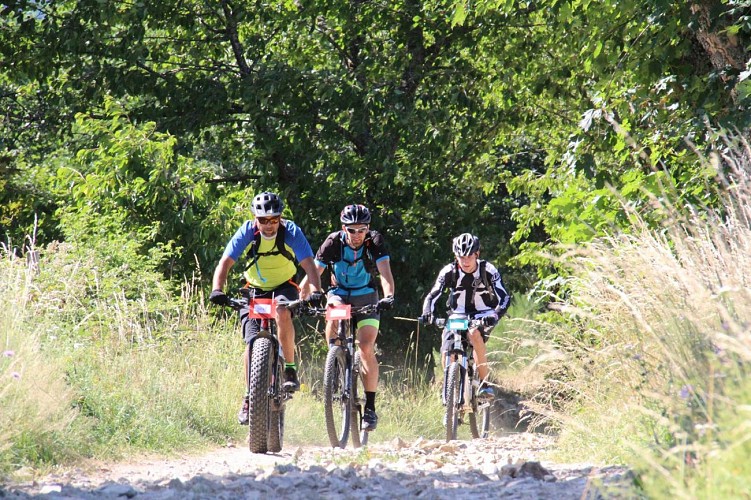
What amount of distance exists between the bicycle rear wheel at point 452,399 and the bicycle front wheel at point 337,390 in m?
1.17

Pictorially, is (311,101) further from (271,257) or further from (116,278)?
(271,257)

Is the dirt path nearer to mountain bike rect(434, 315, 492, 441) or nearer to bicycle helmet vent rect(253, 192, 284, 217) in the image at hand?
bicycle helmet vent rect(253, 192, 284, 217)

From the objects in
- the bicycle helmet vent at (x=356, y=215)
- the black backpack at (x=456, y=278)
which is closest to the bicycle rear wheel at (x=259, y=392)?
the bicycle helmet vent at (x=356, y=215)

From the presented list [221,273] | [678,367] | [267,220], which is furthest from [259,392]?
[678,367]

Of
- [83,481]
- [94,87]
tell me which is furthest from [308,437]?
[94,87]

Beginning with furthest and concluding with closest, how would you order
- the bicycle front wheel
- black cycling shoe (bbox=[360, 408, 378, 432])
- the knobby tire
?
black cycling shoe (bbox=[360, 408, 378, 432])
the bicycle front wheel
the knobby tire

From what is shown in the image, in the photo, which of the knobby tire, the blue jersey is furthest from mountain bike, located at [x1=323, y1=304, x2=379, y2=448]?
the knobby tire

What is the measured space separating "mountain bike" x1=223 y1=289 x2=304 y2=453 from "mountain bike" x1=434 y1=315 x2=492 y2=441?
86.6 inches

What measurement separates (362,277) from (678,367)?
4.95 meters

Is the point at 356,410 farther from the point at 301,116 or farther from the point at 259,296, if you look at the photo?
the point at 301,116

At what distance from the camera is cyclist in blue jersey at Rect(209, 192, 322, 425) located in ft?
28.1

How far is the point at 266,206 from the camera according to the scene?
27.7 ft

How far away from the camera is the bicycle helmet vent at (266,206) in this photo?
27.7ft

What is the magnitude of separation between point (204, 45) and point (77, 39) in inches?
87.3
